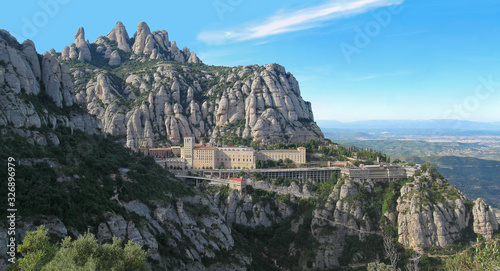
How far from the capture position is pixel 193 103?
132 m

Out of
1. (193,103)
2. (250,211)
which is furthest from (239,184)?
(193,103)

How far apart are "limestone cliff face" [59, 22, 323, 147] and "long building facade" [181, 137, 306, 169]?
15.7m

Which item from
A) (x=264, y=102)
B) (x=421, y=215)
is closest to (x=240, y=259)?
(x=421, y=215)

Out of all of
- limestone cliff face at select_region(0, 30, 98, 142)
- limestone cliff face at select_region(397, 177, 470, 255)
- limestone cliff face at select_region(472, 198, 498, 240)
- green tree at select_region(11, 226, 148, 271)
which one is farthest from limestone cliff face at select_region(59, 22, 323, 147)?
green tree at select_region(11, 226, 148, 271)

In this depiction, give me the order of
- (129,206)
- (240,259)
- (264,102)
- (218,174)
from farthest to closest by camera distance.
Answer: (264,102), (218,174), (240,259), (129,206)

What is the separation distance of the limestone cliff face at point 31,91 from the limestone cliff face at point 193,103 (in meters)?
41.4

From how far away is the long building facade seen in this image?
101625 millimetres

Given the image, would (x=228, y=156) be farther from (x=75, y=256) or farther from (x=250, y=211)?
(x=75, y=256)

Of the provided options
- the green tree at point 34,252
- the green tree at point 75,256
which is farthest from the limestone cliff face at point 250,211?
the green tree at point 34,252

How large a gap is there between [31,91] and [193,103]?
2733 inches

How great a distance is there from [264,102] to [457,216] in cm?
7235

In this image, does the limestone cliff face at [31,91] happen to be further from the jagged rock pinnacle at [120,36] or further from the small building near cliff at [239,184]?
the jagged rock pinnacle at [120,36]

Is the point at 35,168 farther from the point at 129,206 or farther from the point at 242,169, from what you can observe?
the point at 242,169

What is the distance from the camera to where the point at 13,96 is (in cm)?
5706
